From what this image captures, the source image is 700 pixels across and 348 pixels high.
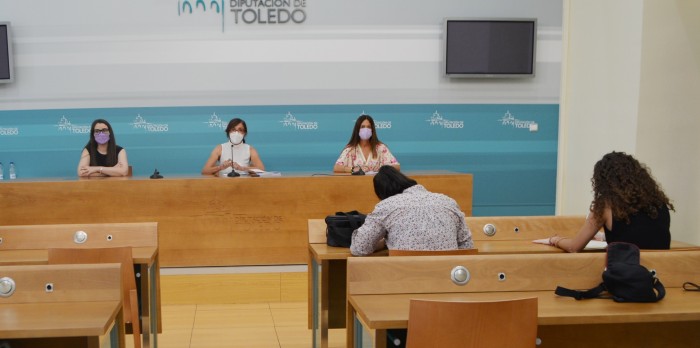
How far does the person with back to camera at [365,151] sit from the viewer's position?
257 inches

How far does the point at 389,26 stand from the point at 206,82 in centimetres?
209

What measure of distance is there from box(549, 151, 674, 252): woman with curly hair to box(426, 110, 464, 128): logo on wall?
413 centimetres

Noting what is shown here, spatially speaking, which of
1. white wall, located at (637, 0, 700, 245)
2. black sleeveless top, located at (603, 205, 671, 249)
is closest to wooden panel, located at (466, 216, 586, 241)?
black sleeveless top, located at (603, 205, 671, 249)

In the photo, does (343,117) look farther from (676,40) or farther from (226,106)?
(676,40)

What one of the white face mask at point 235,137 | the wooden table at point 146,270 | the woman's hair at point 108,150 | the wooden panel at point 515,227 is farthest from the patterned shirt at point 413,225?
the woman's hair at point 108,150

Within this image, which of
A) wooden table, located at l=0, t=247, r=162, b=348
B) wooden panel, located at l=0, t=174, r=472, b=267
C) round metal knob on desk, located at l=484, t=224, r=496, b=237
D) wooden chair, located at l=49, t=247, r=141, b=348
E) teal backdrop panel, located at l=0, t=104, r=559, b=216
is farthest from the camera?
teal backdrop panel, located at l=0, t=104, r=559, b=216

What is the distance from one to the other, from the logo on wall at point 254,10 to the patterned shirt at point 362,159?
71.1 inches

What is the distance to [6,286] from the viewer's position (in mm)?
2529

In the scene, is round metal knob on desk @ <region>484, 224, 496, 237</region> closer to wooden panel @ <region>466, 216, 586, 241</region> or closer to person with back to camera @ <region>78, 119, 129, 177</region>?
wooden panel @ <region>466, 216, 586, 241</region>

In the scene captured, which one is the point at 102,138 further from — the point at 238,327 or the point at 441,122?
the point at 441,122

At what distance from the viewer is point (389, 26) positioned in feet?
25.0

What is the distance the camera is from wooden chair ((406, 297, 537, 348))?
220cm

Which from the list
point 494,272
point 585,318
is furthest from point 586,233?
point 585,318

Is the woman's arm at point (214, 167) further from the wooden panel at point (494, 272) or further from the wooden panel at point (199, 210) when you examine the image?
the wooden panel at point (494, 272)
